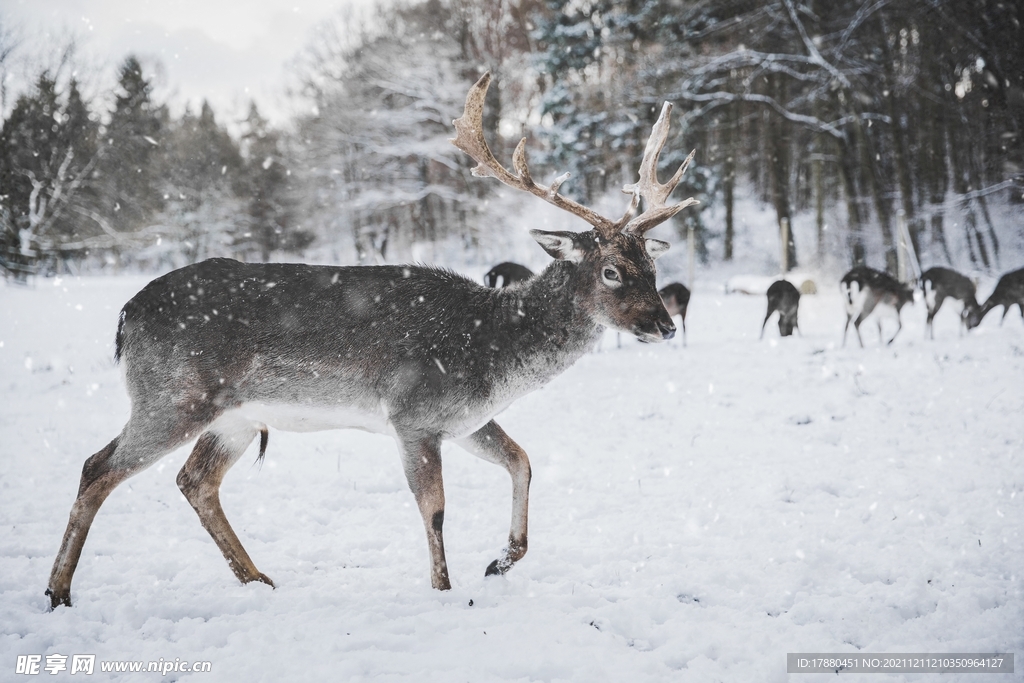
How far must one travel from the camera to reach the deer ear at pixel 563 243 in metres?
3.25

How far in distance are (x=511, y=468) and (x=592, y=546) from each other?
2.34 feet

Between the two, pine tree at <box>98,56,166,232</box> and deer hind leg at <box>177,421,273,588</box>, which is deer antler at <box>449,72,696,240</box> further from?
pine tree at <box>98,56,166,232</box>

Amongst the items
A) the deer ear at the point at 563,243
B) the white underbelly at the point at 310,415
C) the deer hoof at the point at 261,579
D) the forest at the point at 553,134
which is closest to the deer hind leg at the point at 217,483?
the deer hoof at the point at 261,579

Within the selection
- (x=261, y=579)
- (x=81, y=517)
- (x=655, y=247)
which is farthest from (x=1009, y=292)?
(x=81, y=517)

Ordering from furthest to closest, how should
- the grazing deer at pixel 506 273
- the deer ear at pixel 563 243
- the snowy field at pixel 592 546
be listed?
the grazing deer at pixel 506 273
the deer ear at pixel 563 243
the snowy field at pixel 592 546

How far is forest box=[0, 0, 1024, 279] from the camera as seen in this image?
1495cm

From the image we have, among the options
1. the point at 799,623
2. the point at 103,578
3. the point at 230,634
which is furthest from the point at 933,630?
the point at 103,578

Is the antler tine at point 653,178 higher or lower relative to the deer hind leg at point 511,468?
higher

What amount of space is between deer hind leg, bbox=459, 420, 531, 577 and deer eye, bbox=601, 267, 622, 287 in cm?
101

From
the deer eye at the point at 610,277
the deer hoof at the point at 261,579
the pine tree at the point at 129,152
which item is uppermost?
the pine tree at the point at 129,152

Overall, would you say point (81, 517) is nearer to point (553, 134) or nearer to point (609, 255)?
point (609, 255)

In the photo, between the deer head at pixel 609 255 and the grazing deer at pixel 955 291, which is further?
the grazing deer at pixel 955 291

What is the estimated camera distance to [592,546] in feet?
11.6

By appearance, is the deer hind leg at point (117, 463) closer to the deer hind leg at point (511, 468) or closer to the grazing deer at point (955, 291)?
the deer hind leg at point (511, 468)
